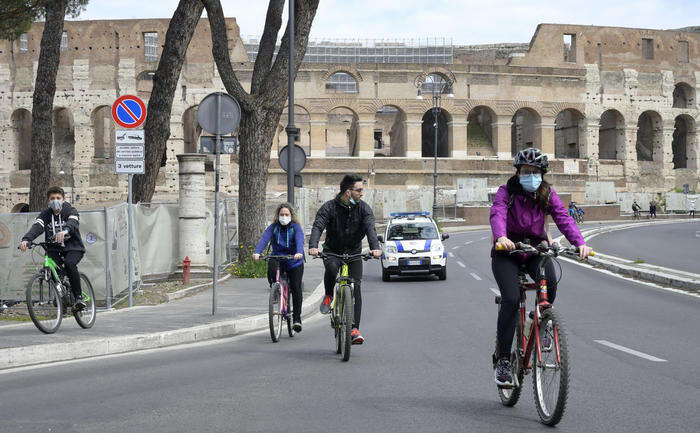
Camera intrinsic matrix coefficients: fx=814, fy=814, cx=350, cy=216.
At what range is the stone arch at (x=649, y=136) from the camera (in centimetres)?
6831

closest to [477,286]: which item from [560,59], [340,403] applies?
[340,403]

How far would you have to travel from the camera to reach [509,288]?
5719 mm

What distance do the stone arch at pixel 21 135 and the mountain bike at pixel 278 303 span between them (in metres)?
55.3

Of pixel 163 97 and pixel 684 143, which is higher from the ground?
pixel 684 143

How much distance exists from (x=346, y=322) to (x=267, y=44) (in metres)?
13.7

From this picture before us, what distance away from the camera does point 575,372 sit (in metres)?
7.53

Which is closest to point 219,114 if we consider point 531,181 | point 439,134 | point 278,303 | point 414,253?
point 278,303

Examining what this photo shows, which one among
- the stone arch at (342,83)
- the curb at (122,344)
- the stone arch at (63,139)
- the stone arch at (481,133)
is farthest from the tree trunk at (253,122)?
the stone arch at (342,83)

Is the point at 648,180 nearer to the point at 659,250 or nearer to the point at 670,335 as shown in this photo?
the point at 659,250

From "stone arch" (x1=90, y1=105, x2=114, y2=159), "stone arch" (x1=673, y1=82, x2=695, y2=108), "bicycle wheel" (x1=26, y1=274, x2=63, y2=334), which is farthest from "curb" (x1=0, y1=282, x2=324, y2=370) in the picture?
"stone arch" (x1=673, y1=82, x2=695, y2=108)

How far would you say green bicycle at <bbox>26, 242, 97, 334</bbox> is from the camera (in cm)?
1003

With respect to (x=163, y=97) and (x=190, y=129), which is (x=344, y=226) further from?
(x=190, y=129)

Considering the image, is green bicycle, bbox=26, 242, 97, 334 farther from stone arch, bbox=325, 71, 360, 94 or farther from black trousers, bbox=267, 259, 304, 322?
stone arch, bbox=325, 71, 360, 94

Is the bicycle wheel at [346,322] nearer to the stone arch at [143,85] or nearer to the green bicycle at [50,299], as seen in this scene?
the green bicycle at [50,299]
